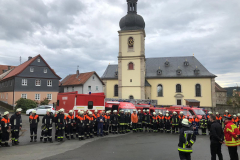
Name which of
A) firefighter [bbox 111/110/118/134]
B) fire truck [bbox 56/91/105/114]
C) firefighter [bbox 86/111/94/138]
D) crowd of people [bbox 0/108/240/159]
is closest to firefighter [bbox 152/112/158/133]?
crowd of people [bbox 0/108/240/159]

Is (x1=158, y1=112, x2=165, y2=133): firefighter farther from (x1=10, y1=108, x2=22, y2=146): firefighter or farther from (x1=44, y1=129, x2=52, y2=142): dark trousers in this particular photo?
(x1=10, y1=108, x2=22, y2=146): firefighter

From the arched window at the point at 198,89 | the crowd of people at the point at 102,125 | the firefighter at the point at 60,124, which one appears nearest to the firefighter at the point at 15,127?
the crowd of people at the point at 102,125

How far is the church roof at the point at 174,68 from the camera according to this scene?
40375mm

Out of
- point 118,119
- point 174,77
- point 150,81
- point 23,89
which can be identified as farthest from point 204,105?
point 23,89

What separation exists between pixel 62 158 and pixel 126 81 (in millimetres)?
32237

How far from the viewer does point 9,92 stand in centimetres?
3512

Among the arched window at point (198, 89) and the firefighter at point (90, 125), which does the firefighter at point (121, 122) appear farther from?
the arched window at point (198, 89)

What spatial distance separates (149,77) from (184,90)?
756 cm

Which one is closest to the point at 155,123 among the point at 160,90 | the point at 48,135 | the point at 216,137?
the point at 48,135

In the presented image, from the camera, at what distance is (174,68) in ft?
139

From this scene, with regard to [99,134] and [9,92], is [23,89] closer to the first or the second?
[9,92]

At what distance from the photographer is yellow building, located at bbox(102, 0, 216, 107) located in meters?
38.9

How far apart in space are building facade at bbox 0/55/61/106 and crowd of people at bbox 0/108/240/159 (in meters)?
24.1

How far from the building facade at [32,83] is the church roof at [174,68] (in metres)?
12.5
